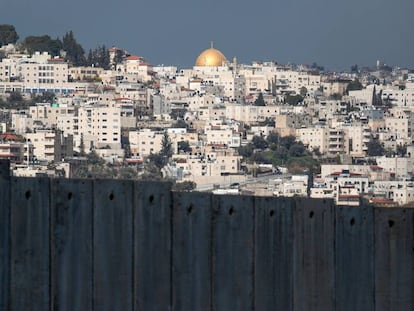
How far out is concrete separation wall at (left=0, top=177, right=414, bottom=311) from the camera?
8.12 meters

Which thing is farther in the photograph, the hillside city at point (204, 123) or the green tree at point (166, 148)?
the green tree at point (166, 148)

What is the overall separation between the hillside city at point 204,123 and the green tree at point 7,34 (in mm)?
65

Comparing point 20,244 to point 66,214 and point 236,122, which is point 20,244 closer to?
point 66,214

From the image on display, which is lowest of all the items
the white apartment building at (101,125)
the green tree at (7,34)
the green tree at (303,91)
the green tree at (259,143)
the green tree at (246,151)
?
the green tree at (246,151)

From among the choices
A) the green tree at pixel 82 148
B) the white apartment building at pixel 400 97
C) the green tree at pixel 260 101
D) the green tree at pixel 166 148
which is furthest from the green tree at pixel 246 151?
the white apartment building at pixel 400 97

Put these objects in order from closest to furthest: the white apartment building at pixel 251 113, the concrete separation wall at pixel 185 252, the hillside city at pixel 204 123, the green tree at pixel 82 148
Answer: the concrete separation wall at pixel 185 252 < the hillside city at pixel 204 123 < the green tree at pixel 82 148 < the white apartment building at pixel 251 113

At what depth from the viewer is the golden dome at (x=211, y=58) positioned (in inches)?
5945

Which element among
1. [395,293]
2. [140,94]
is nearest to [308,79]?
[140,94]

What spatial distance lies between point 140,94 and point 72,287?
12200 centimetres

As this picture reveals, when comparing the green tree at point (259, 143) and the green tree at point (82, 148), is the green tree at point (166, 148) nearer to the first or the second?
the green tree at point (82, 148)

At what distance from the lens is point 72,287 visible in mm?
8117

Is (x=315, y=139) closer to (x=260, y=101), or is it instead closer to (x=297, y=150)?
(x=297, y=150)

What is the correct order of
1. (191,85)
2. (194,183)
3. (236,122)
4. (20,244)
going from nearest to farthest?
(20,244)
(194,183)
(236,122)
(191,85)

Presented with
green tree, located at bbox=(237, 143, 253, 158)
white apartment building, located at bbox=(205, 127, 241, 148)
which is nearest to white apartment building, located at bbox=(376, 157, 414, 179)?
green tree, located at bbox=(237, 143, 253, 158)
